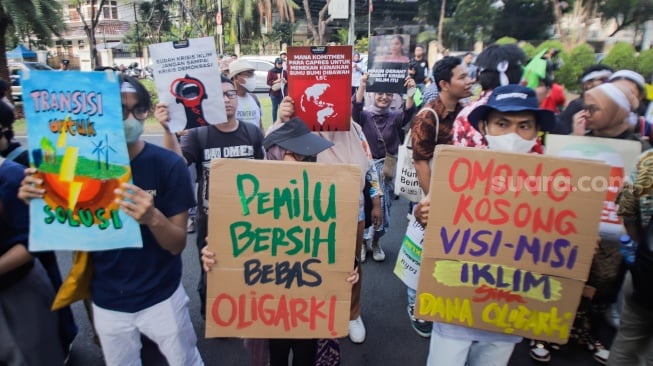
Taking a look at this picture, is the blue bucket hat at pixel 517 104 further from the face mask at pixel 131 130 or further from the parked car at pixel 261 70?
the parked car at pixel 261 70

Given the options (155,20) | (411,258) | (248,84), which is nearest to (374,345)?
(411,258)

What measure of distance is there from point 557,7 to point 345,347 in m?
27.9

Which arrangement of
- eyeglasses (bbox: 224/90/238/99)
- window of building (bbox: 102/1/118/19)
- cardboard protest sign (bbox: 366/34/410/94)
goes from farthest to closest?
window of building (bbox: 102/1/118/19)
cardboard protest sign (bbox: 366/34/410/94)
eyeglasses (bbox: 224/90/238/99)

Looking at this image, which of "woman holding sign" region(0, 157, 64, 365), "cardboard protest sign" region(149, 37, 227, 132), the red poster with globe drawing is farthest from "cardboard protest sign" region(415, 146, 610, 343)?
"woman holding sign" region(0, 157, 64, 365)

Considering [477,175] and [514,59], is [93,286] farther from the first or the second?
[514,59]

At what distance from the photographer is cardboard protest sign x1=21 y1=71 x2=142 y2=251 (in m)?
1.57

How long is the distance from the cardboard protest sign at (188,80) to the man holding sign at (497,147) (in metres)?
1.33

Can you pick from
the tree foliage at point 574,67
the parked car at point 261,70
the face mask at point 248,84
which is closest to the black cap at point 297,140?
the face mask at point 248,84

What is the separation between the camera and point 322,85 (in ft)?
8.59

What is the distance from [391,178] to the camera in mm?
4574

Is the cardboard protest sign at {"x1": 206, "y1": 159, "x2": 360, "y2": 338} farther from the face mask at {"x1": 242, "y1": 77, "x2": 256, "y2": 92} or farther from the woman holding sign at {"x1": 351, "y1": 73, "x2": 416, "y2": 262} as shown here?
the face mask at {"x1": 242, "y1": 77, "x2": 256, "y2": 92}

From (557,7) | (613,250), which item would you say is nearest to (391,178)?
(613,250)

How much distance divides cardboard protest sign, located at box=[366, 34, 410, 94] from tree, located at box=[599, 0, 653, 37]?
83.7ft

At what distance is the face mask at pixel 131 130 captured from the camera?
179 centimetres
